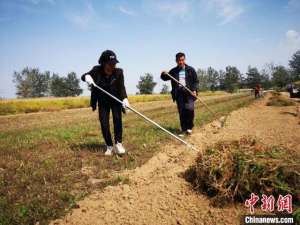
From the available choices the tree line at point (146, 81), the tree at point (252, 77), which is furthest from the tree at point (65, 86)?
the tree at point (252, 77)

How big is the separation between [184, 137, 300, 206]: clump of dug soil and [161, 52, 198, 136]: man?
461cm

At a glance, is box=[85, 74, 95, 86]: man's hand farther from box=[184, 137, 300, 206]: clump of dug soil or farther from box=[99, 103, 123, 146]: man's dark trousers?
box=[184, 137, 300, 206]: clump of dug soil

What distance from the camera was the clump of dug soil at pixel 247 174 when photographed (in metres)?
3.38

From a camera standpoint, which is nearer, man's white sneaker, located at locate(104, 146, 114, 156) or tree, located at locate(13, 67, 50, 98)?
man's white sneaker, located at locate(104, 146, 114, 156)

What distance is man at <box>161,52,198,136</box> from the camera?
335 inches

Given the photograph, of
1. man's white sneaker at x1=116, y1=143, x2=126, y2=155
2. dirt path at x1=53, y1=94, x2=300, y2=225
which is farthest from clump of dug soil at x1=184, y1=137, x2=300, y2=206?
man's white sneaker at x1=116, y1=143, x2=126, y2=155

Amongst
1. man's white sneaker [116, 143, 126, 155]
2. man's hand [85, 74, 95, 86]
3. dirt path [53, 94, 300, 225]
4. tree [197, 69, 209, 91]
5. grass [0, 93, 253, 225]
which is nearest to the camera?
dirt path [53, 94, 300, 225]

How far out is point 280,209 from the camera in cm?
320

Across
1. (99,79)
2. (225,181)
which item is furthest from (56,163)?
(225,181)

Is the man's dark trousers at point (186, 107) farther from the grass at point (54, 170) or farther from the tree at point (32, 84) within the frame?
the tree at point (32, 84)

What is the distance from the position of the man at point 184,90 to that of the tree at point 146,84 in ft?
290

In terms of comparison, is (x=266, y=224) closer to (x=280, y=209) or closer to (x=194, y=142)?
(x=280, y=209)

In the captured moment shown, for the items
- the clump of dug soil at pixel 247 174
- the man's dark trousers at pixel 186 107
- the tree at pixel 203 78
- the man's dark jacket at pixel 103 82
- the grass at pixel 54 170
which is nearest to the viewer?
the clump of dug soil at pixel 247 174

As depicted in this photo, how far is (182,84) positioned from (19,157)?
14.8ft
